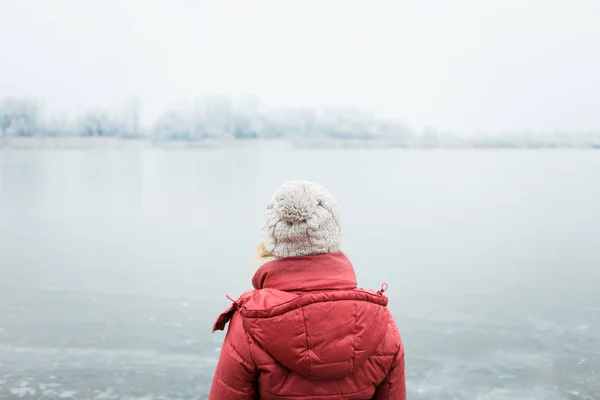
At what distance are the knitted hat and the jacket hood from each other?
0.07ft

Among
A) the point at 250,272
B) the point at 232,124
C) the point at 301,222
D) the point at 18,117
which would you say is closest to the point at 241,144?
the point at 232,124

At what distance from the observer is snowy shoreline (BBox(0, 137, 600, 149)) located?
8.35m

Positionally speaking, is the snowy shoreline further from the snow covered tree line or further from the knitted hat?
the knitted hat

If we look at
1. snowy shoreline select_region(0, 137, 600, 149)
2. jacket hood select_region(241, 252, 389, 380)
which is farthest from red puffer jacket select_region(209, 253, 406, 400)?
snowy shoreline select_region(0, 137, 600, 149)

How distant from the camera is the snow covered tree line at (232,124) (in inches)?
342

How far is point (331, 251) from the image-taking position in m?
1.02

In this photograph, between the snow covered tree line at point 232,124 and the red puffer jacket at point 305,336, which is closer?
the red puffer jacket at point 305,336

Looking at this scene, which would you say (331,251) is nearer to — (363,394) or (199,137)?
(363,394)

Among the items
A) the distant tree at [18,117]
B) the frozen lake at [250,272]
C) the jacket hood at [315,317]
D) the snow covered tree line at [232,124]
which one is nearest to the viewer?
the jacket hood at [315,317]

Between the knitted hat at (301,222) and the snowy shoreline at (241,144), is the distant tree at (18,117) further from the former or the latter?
the knitted hat at (301,222)

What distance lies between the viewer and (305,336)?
3.08 ft

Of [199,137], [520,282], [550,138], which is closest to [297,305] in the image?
[520,282]

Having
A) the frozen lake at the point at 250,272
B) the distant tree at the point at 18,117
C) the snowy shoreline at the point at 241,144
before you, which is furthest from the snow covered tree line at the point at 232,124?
the frozen lake at the point at 250,272

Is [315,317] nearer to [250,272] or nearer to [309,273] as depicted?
[309,273]
